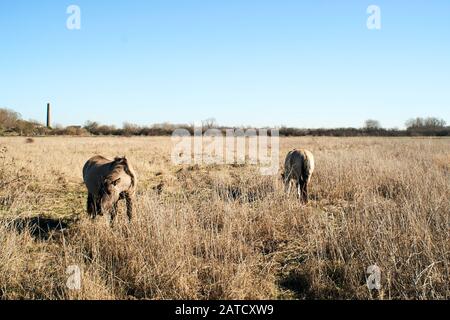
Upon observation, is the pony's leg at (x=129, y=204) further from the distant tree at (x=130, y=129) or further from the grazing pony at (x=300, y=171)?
the distant tree at (x=130, y=129)

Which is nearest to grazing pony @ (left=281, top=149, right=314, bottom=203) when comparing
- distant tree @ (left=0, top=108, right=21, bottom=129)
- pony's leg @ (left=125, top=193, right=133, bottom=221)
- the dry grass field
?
the dry grass field

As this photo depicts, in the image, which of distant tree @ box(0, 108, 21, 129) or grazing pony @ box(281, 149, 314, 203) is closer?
grazing pony @ box(281, 149, 314, 203)

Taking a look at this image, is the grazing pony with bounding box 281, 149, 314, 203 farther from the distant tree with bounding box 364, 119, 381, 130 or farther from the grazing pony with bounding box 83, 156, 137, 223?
→ the distant tree with bounding box 364, 119, 381, 130

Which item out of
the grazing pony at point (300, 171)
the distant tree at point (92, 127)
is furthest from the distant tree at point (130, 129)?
the grazing pony at point (300, 171)

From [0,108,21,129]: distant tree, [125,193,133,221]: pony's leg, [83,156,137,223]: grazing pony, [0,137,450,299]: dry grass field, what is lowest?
[0,137,450,299]: dry grass field

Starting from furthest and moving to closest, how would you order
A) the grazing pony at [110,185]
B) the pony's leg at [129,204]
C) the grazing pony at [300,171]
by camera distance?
the grazing pony at [300,171] → the pony's leg at [129,204] → the grazing pony at [110,185]

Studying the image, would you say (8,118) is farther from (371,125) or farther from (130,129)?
(371,125)

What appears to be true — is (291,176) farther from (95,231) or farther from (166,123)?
(166,123)
